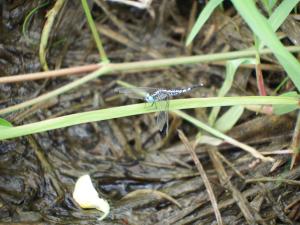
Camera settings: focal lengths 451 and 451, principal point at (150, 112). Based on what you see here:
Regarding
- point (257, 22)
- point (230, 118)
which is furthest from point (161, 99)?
point (257, 22)

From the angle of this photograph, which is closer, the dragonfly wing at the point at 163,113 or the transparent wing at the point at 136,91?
the dragonfly wing at the point at 163,113

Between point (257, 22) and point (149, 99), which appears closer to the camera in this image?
point (257, 22)

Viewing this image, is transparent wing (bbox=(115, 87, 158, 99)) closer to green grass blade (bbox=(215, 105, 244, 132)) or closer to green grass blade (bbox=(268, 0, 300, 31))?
green grass blade (bbox=(215, 105, 244, 132))

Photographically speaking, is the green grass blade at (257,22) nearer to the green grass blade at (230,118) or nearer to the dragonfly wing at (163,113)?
the dragonfly wing at (163,113)

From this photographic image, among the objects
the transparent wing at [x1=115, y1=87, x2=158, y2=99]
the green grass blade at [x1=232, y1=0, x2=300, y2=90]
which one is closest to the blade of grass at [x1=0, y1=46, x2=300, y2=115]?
the transparent wing at [x1=115, y1=87, x2=158, y2=99]

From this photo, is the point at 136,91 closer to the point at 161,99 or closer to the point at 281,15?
the point at 161,99

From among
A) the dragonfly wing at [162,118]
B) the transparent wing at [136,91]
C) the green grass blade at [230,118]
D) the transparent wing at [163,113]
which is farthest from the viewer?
the green grass blade at [230,118]

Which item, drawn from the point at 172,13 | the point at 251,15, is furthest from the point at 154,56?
the point at 251,15

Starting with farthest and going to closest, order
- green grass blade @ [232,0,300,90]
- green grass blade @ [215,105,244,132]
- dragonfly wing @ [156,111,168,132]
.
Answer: green grass blade @ [215,105,244,132], dragonfly wing @ [156,111,168,132], green grass blade @ [232,0,300,90]

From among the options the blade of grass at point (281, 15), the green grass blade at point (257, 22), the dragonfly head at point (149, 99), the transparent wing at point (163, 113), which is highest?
the blade of grass at point (281, 15)

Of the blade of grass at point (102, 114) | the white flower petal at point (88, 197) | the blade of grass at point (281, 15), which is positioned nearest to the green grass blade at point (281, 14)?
the blade of grass at point (281, 15)

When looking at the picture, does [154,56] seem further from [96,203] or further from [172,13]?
[96,203]
